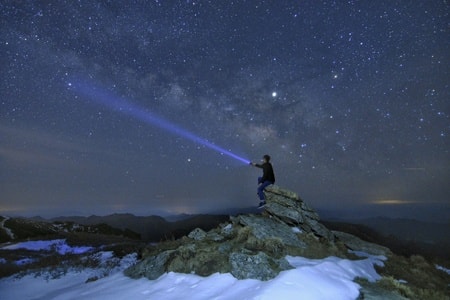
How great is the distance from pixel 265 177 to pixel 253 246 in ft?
23.4

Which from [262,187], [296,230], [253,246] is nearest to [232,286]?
[253,246]

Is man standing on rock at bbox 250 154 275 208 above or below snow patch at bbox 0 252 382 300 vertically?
above

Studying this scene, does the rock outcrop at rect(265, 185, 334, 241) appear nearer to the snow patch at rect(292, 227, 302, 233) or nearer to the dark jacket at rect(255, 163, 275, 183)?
the snow patch at rect(292, 227, 302, 233)

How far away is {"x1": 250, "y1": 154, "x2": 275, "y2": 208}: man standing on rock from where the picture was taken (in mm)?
19219

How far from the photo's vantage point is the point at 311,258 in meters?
13.1

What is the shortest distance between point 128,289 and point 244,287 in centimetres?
453

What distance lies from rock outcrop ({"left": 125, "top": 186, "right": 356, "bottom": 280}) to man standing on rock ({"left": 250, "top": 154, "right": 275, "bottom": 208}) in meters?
0.49

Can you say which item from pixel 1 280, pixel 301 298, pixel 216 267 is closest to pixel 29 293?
pixel 1 280

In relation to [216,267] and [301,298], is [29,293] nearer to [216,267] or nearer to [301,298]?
[216,267]

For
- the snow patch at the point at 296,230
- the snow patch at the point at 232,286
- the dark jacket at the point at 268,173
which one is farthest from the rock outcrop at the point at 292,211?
the snow patch at the point at 232,286

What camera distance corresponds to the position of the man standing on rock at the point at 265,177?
19.2m

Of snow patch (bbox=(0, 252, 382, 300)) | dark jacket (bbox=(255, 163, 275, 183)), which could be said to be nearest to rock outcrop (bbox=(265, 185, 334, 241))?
dark jacket (bbox=(255, 163, 275, 183))

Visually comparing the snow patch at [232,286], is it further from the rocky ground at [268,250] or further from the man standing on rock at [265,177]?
Result: the man standing on rock at [265,177]

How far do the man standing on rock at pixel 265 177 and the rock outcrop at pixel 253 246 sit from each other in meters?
0.49
